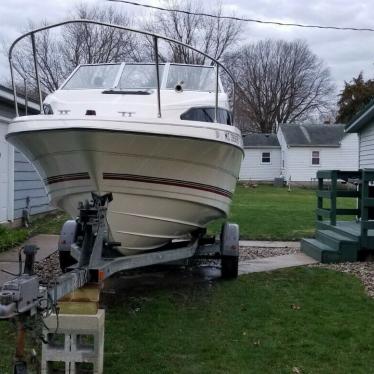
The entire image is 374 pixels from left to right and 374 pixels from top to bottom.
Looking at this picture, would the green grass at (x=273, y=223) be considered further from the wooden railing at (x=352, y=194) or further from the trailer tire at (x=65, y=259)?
the trailer tire at (x=65, y=259)

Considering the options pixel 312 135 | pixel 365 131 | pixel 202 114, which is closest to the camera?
pixel 202 114

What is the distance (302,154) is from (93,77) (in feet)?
104

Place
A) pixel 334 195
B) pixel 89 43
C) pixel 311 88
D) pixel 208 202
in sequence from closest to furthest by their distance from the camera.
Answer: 1. pixel 208 202
2. pixel 334 195
3. pixel 89 43
4. pixel 311 88

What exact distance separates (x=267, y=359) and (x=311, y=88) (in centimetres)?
5941

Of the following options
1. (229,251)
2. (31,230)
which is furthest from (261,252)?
(31,230)

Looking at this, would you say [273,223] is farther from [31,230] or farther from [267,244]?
[31,230]

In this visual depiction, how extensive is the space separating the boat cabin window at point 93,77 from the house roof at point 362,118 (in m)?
7.52

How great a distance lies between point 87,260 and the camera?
5117mm

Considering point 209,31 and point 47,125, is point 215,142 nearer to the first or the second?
point 47,125

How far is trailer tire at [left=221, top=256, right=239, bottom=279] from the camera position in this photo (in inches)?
303

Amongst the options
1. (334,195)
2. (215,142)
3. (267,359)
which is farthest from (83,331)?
(334,195)

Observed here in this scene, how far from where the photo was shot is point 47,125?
5.54 meters

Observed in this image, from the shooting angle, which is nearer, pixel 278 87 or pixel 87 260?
pixel 87 260

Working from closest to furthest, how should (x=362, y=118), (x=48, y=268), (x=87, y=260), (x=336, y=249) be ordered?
(x=87, y=260) → (x=48, y=268) → (x=336, y=249) → (x=362, y=118)
